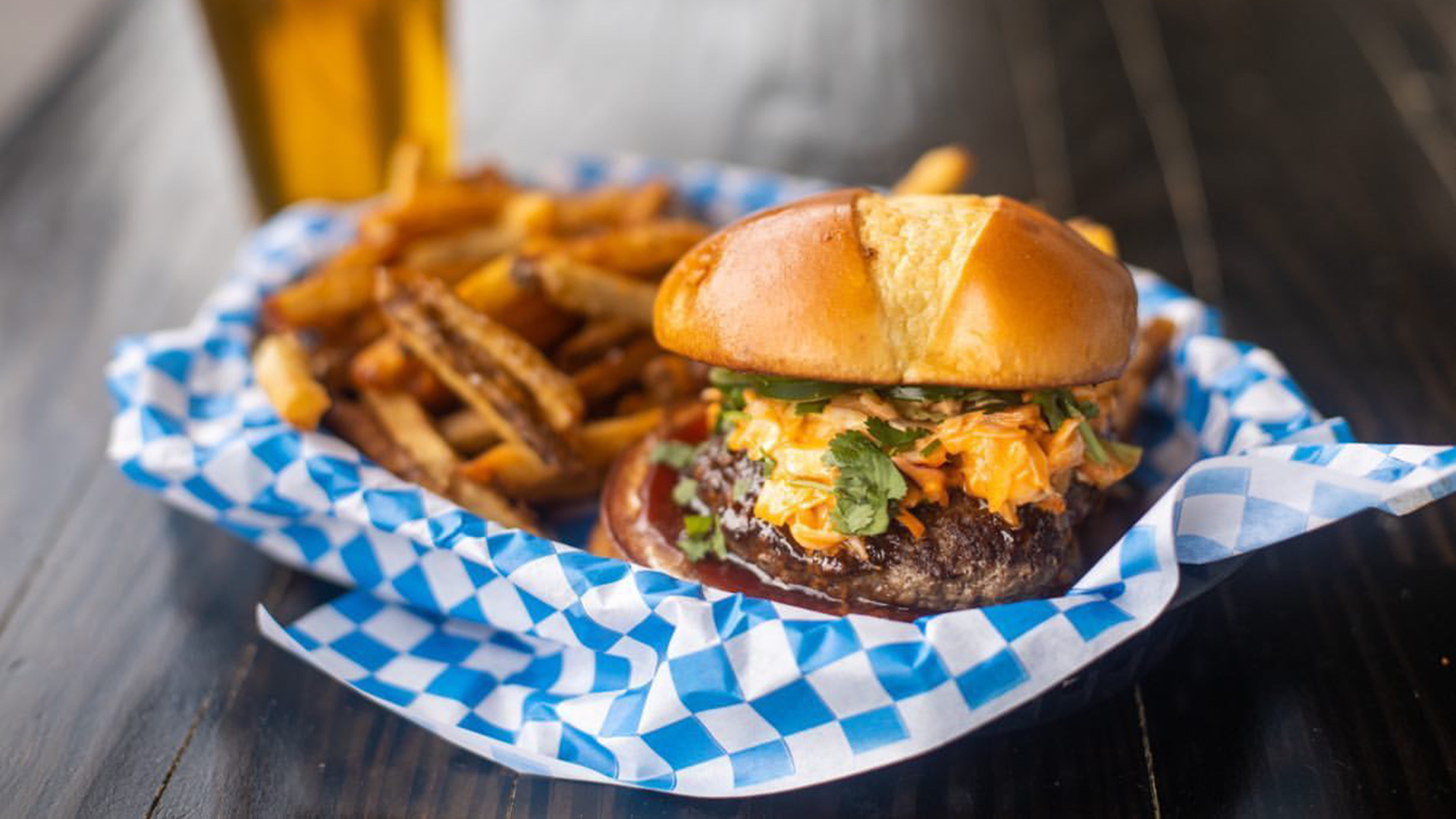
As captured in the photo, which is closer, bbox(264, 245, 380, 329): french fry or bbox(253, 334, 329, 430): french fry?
bbox(253, 334, 329, 430): french fry

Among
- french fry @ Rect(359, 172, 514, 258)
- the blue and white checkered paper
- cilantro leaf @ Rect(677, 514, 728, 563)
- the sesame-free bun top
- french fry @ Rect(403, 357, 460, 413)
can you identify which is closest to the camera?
the blue and white checkered paper

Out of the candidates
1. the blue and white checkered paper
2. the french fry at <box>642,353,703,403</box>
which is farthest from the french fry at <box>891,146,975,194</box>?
the french fry at <box>642,353,703,403</box>

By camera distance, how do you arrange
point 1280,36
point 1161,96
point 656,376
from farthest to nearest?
point 1280,36, point 1161,96, point 656,376

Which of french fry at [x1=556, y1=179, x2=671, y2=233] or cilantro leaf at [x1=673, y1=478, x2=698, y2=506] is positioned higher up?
french fry at [x1=556, y1=179, x2=671, y2=233]

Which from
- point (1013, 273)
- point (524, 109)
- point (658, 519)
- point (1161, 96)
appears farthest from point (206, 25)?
point (1161, 96)

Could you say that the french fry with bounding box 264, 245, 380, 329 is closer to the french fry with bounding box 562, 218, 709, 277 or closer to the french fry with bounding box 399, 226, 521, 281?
the french fry with bounding box 399, 226, 521, 281

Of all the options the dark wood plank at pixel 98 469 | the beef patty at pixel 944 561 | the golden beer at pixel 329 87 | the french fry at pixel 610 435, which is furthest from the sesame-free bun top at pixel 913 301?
the golden beer at pixel 329 87

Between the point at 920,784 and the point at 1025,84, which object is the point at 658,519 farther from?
the point at 1025,84
